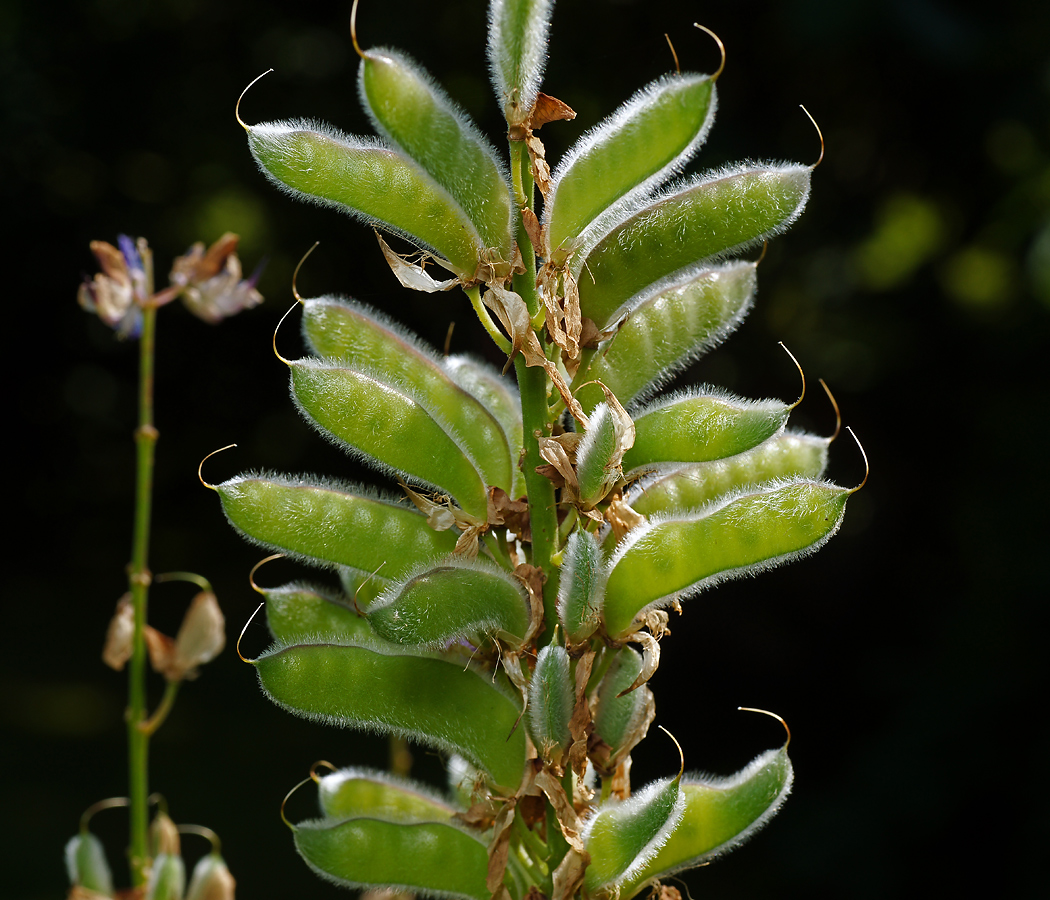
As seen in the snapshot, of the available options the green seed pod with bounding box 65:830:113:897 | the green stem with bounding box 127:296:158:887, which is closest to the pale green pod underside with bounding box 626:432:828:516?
the green stem with bounding box 127:296:158:887

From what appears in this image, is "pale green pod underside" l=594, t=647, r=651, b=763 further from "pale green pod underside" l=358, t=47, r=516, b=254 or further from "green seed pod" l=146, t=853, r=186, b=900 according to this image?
"green seed pod" l=146, t=853, r=186, b=900

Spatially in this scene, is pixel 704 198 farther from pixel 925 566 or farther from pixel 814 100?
pixel 814 100

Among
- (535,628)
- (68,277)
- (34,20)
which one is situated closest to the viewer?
(535,628)

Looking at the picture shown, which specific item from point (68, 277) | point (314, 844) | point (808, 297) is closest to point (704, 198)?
point (314, 844)

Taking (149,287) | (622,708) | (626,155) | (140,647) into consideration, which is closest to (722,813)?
(622,708)

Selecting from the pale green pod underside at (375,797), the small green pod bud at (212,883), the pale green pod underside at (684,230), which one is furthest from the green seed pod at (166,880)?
the pale green pod underside at (684,230)

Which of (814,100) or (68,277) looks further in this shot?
(68,277)

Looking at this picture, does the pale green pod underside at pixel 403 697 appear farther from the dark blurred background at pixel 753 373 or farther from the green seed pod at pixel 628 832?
the dark blurred background at pixel 753 373
